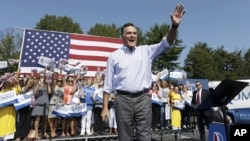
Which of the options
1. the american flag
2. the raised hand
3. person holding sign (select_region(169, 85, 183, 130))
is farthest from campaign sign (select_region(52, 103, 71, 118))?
the raised hand

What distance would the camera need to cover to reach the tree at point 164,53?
3928 cm

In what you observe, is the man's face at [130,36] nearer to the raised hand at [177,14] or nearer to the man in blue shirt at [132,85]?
the man in blue shirt at [132,85]

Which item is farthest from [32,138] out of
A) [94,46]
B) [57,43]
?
[94,46]

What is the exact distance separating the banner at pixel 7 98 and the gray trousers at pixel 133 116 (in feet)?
14.9

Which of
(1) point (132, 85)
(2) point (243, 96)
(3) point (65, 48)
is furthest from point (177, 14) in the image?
(2) point (243, 96)

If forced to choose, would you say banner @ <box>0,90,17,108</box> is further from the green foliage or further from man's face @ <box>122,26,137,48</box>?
the green foliage

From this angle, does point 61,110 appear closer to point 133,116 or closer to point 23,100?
point 23,100

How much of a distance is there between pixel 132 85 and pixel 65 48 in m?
8.24

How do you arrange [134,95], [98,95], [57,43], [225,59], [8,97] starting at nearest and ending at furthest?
[134,95], [8,97], [98,95], [57,43], [225,59]

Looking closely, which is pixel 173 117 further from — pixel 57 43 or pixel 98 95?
pixel 57 43

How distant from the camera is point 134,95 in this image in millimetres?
3576

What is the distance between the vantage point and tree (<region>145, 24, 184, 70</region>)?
129ft

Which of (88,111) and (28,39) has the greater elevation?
(28,39)

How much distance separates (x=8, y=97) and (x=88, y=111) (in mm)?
2050
